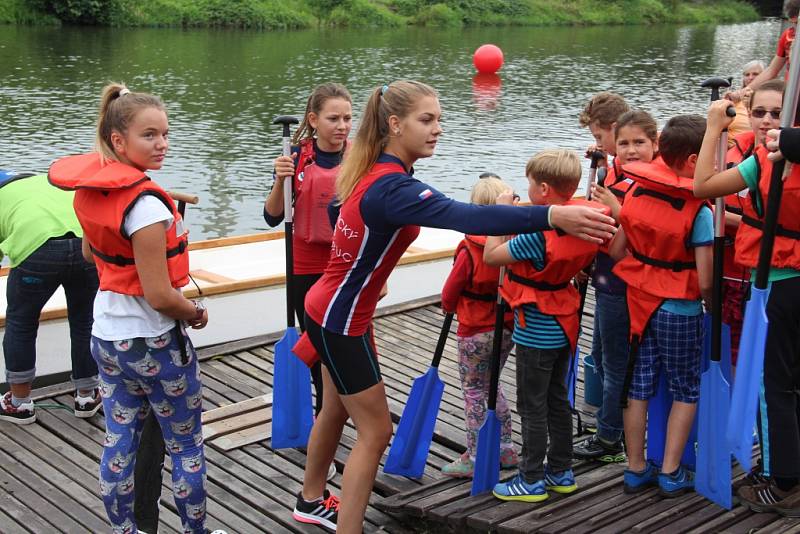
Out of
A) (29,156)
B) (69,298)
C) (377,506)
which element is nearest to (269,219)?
(69,298)

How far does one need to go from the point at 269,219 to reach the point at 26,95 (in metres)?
17.8

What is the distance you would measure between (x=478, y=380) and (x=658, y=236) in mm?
975

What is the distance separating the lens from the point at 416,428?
13.4 ft

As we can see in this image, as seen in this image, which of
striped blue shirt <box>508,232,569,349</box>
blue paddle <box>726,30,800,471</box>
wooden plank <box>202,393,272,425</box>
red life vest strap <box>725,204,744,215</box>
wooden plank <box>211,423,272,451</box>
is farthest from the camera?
wooden plank <box>202,393,272,425</box>

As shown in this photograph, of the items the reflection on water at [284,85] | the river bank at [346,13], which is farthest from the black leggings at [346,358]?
the river bank at [346,13]

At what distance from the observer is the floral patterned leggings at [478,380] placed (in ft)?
12.8

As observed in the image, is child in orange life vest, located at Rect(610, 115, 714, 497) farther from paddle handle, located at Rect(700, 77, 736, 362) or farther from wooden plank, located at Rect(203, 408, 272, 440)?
wooden plank, located at Rect(203, 408, 272, 440)

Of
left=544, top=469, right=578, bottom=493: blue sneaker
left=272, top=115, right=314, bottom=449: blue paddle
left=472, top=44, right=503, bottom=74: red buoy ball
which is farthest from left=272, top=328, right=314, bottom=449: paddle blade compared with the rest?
left=472, top=44, right=503, bottom=74: red buoy ball

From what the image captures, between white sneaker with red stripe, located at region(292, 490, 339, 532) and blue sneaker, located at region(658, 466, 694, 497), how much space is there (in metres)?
1.20

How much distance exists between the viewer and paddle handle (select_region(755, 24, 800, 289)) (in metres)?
3.09

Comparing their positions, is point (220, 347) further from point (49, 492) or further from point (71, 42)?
point (71, 42)

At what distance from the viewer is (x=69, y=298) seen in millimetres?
4586

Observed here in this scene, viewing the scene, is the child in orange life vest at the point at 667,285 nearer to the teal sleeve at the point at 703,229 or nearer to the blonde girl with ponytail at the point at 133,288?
the teal sleeve at the point at 703,229

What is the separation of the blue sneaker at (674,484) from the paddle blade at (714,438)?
0.08m
